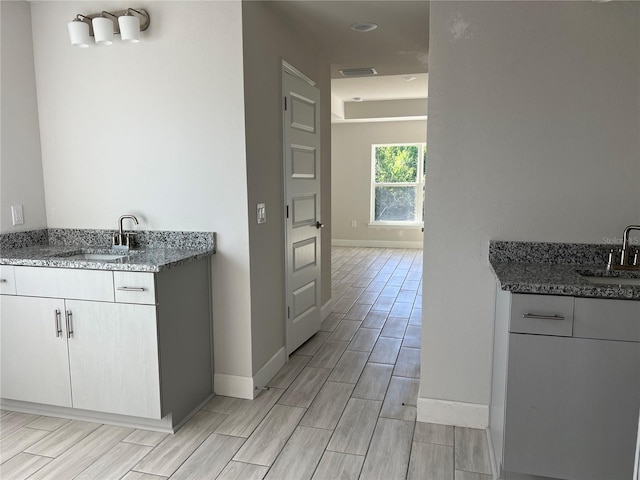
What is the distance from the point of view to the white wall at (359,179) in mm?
8664

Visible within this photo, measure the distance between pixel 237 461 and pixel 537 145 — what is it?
2116 millimetres

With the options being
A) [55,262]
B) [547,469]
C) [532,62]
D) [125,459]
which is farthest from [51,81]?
[547,469]

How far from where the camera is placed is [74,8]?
2.72 meters

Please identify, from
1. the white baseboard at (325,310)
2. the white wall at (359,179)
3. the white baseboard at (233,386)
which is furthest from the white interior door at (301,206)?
the white wall at (359,179)

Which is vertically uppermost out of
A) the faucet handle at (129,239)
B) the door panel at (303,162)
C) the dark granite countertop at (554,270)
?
the door panel at (303,162)

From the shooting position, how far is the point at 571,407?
182 centimetres

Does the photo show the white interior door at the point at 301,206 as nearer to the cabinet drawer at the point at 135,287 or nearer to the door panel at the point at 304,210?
the door panel at the point at 304,210

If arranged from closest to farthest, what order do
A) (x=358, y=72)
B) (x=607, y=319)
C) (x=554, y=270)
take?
(x=607, y=319), (x=554, y=270), (x=358, y=72)

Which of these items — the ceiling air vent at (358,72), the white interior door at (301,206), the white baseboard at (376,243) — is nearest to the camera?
the white interior door at (301,206)

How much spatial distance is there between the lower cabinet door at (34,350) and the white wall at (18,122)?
61 centimetres

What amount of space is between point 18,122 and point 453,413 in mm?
3078

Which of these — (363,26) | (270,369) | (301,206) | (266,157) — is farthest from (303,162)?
(270,369)

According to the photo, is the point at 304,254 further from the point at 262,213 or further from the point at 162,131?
the point at 162,131

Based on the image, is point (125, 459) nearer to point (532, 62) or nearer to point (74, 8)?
point (74, 8)
